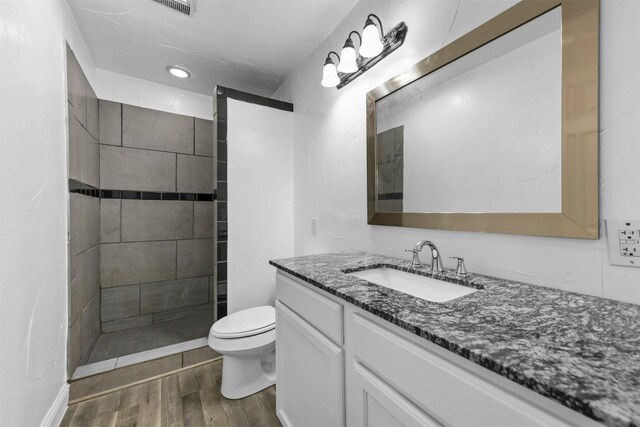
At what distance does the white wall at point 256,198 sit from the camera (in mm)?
2162

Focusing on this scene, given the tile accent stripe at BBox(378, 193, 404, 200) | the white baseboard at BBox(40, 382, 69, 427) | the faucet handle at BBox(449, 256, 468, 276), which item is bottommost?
the white baseboard at BBox(40, 382, 69, 427)

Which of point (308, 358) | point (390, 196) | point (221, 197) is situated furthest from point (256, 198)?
point (308, 358)

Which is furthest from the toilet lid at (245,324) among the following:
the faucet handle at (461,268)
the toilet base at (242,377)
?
the faucet handle at (461,268)

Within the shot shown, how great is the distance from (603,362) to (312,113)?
6.74 ft

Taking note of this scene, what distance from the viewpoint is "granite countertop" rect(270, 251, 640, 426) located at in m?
0.40

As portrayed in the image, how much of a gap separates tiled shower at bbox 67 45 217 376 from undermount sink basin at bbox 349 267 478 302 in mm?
Answer: 1378

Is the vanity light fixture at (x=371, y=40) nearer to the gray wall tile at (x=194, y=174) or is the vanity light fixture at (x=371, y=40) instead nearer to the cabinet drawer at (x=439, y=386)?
the cabinet drawer at (x=439, y=386)

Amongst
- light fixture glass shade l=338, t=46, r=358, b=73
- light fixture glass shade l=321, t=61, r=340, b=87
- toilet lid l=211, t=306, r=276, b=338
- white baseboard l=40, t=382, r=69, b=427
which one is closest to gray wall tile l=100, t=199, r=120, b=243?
white baseboard l=40, t=382, r=69, b=427

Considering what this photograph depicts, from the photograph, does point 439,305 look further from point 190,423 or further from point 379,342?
point 190,423

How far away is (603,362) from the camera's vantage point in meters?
0.47

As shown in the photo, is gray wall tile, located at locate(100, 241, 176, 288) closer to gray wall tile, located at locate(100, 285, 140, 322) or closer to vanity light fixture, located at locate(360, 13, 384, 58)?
gray wall tile, located at locate(100, 285, 140, 322)

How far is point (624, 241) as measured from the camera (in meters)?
0.74

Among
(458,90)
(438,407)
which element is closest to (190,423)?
(438,407)

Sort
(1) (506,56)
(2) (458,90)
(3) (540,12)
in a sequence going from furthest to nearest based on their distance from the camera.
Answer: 1. (2) (458,90)
2. (1) (506,56)
3. (3) (540,12)
